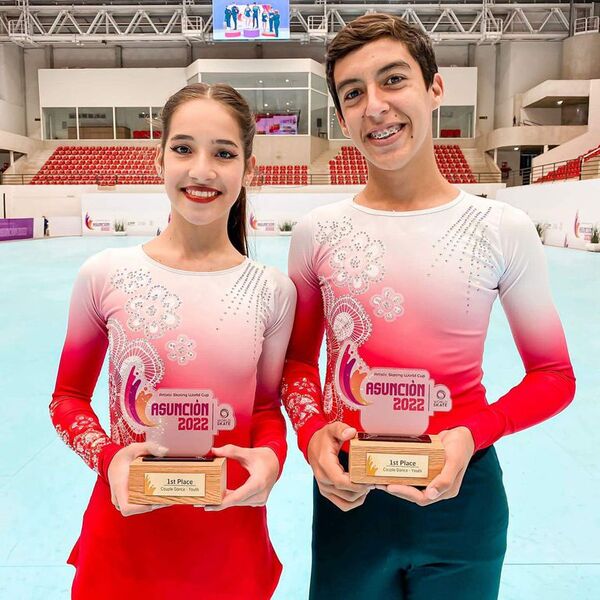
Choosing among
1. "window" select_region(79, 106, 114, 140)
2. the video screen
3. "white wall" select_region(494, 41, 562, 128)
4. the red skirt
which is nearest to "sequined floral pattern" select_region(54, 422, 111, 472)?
the red skirt

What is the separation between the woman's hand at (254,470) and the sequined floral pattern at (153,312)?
323mm

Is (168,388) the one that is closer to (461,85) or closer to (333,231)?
(333,231)

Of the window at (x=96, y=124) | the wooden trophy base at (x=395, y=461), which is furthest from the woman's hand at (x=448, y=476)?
the window at (x=96, y=124)

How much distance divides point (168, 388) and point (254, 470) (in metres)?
0.26

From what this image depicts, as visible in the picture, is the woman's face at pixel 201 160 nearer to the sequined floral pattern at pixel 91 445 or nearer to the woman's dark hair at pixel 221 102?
the woman's dark hair at pixel 221 102

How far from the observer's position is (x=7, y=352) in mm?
5000

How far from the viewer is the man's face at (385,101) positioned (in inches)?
46.6

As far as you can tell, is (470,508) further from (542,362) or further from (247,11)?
(247,11)

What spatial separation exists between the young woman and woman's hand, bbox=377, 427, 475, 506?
12.5 inches

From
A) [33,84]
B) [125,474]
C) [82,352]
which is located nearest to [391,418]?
[125,474]

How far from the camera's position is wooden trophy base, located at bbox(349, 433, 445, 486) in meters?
0.97

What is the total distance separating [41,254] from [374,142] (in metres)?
13.7

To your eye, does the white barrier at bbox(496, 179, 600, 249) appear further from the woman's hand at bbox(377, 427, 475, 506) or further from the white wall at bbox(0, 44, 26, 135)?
the white wall at bbox(0, 44, 26, 135)

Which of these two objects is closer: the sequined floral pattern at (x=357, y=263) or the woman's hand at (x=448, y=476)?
the woman's hand at (x=448, y=476)
